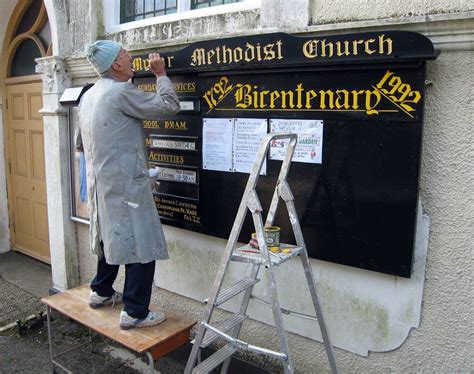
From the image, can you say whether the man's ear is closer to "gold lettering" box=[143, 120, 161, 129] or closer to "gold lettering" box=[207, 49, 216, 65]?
"gold lettering" box=[207, 49, 216, 65]

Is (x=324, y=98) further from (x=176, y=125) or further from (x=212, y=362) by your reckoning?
(x=212, y=362)

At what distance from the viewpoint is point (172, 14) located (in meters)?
3.62

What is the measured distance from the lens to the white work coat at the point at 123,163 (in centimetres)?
276

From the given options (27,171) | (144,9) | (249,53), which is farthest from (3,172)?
(249,53)

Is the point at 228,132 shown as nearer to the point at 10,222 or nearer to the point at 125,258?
the point at 125,258

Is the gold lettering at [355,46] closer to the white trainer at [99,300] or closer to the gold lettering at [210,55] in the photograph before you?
the gold lettering at [210,55]

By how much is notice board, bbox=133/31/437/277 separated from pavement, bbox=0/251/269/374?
47.2 inches

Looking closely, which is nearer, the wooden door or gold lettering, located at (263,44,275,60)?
gold lettering, located at (263,44,275,60)

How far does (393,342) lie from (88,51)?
2540 mm

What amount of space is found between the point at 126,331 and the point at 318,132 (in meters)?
1.75

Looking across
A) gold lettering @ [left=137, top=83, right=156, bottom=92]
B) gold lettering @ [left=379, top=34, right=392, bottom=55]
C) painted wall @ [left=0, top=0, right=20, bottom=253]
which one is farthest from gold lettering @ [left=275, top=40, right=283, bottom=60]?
painted wall @ [left=0, top=0, right=20, bottom=253]

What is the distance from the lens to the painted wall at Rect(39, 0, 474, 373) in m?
2.29

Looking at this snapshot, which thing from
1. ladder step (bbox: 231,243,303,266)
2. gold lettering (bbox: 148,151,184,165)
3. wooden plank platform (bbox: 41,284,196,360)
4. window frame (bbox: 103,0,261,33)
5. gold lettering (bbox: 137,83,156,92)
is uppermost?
window frame (bbox: 103,0,261,33)

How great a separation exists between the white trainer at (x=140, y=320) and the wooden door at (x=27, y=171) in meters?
3.15
